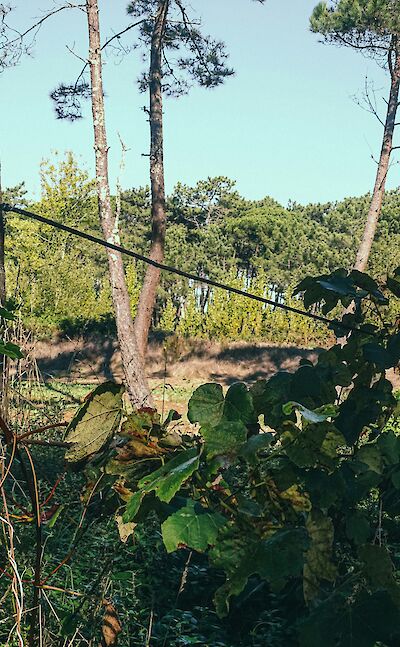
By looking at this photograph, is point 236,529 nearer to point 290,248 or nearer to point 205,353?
point 205,353

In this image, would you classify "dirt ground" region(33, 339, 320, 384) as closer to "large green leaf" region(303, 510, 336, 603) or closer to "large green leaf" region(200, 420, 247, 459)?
"large green leaf" region(303, 510, 336, 603)

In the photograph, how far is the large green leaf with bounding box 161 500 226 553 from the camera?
1.30 metres

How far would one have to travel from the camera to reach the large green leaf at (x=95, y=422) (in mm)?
1527

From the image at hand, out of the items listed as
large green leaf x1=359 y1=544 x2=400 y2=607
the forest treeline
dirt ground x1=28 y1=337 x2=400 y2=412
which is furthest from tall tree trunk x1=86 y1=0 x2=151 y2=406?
the forest treeline

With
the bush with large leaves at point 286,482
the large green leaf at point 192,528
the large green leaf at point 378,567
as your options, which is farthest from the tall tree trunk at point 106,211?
the large green leaf at point 192,528

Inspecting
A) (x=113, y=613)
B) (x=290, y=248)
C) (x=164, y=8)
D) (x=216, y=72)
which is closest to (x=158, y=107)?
A: (x=164, y=8)

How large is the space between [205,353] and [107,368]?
7.24 ft

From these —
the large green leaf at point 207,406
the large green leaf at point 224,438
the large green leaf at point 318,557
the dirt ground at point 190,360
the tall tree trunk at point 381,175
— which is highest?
the tall tree trunk at point 381,175

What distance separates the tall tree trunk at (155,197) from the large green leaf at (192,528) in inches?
354

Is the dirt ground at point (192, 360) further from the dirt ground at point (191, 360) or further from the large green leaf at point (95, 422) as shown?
the large green leaf at point (95, 422)

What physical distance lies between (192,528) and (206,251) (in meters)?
32.6

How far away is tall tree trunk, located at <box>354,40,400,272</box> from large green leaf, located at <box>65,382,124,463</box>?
35.1 ft

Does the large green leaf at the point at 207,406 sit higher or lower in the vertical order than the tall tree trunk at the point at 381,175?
lower

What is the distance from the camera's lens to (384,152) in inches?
483
